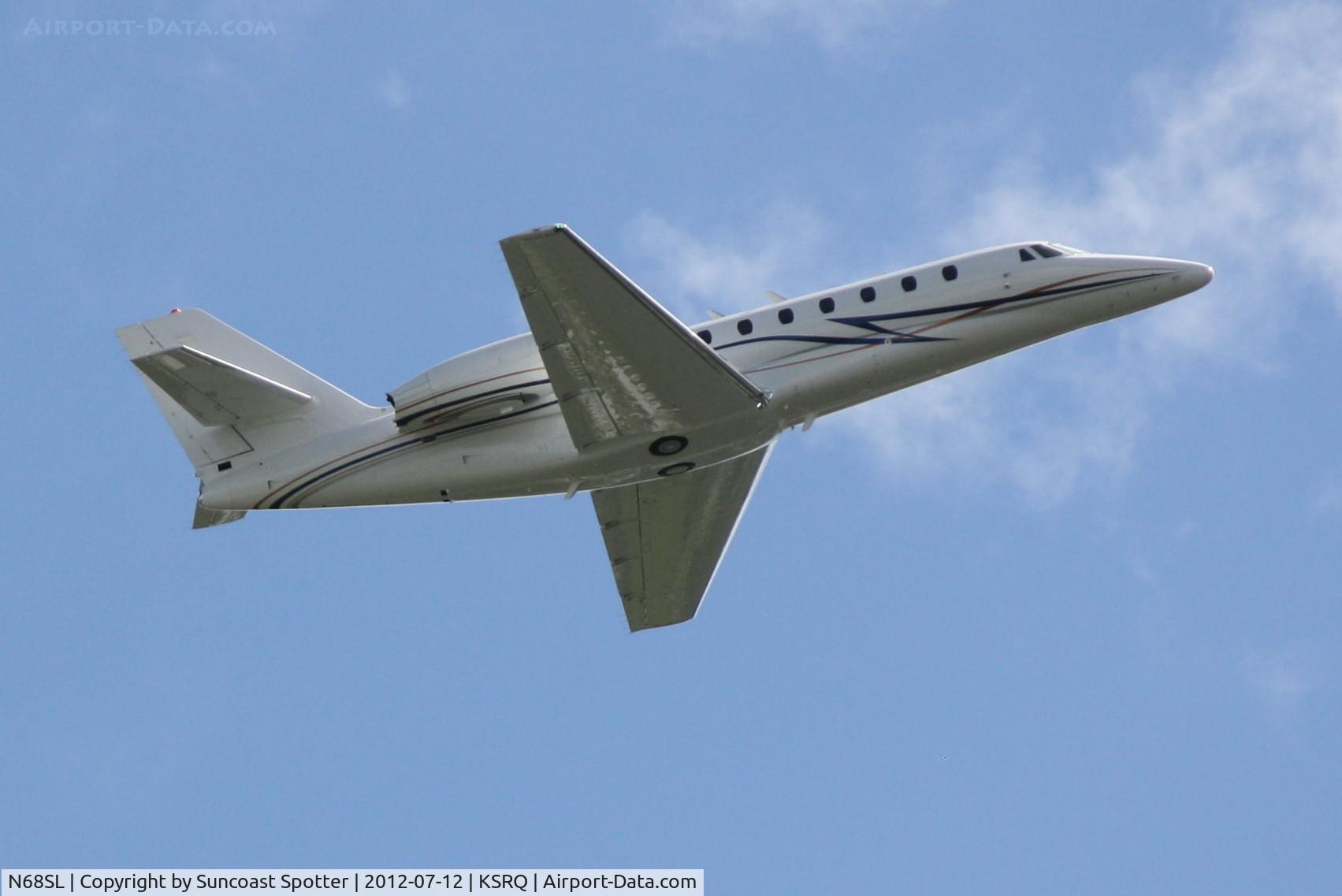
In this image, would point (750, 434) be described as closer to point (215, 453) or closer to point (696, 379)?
point (696, 379)

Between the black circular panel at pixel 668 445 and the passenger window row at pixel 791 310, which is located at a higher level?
the passenger window row at pixel 791 310

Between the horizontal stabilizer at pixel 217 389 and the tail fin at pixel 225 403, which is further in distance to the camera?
the tail fin at pixel 225 403

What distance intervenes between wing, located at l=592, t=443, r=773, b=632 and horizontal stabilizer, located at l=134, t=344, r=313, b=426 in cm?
542

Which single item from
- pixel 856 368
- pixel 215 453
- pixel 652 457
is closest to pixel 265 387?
pixel 215 453

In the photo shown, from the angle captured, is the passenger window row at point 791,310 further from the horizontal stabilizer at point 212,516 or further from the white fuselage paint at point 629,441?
the horizontal stabilizer at point 212,516

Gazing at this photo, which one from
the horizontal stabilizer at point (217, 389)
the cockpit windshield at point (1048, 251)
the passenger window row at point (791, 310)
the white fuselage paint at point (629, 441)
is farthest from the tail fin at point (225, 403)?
the cockpit windshield at point (1048, 251)

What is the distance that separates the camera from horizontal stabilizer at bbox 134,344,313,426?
26953mm

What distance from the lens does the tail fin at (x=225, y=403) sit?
2725 cm

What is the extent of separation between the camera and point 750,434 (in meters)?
27.2

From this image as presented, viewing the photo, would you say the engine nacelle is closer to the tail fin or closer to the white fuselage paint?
the white fuselage paint

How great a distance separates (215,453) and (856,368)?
985cm

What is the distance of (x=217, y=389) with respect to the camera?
27422mm

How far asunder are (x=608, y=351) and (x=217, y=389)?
252 inches

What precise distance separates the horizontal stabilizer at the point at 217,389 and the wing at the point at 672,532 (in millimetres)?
5423
